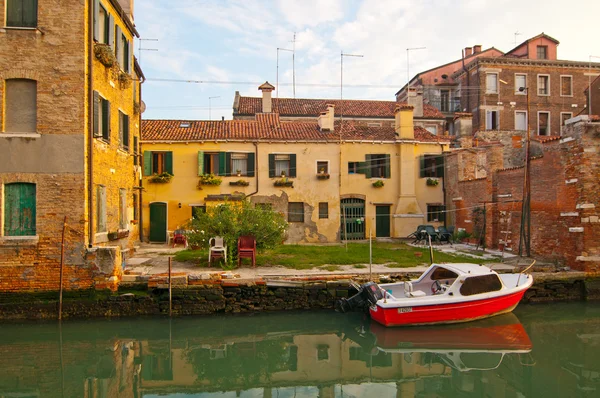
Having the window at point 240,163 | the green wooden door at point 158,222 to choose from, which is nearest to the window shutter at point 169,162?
the green wooden door at point 158,222

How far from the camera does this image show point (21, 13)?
11258 mm

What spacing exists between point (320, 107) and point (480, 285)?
795 inches

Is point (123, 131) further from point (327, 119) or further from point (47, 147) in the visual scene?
point (327, 119)

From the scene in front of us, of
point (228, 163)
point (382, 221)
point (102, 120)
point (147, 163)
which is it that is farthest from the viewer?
point (382, 221)

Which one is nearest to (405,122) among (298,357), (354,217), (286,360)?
(354,217)

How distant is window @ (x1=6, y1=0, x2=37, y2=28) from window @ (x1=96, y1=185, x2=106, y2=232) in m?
4.22

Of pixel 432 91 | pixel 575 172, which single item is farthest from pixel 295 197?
pixel 432 91

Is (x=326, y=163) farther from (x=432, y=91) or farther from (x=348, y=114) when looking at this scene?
(x=432, y=91)

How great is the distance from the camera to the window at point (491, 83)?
31.5 m

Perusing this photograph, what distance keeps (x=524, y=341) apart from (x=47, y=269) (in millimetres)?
11126

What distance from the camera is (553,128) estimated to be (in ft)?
106

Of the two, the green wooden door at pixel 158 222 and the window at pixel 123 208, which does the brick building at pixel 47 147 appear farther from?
the green wooden door at pixel 158 222

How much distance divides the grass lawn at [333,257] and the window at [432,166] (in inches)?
221

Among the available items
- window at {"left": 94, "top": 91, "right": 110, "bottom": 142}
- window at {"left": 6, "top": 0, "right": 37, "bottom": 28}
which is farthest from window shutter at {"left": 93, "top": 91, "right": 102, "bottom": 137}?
window at {"left": 6, "top": 0, "right": 37, "bottom": 28}
